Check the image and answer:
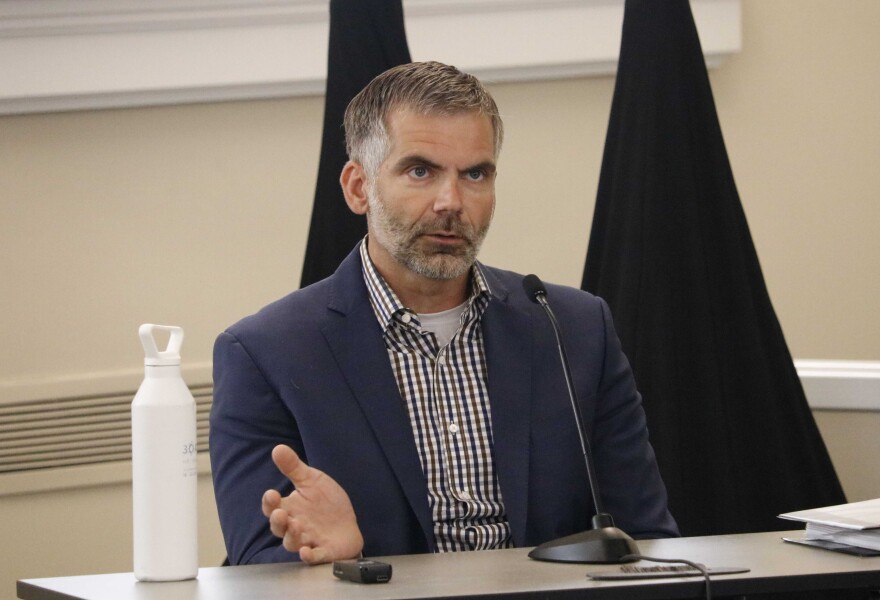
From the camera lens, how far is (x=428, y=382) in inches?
83.8

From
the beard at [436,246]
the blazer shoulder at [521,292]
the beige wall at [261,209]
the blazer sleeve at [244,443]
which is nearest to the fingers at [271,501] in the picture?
the blazer sleeve at [244,443]

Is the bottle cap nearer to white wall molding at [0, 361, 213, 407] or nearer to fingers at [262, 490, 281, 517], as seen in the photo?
fingers at [262, 490, 281, 517]

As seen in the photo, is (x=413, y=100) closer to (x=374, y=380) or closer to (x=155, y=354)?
(x=374, y=380)

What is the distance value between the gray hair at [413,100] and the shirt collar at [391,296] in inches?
6.5

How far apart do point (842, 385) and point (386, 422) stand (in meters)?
1.19

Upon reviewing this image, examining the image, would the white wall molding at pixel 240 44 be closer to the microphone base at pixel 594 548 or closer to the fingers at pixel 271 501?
the fingers at pixel 271 501

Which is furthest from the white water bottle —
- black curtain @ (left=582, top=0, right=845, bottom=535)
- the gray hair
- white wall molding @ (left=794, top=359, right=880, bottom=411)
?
white wall molding @ (left=794, top=359, right=880, bottom=411)

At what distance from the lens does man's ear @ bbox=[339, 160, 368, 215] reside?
2.28 meters

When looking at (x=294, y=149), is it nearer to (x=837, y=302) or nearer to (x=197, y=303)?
(x=197, y=303)

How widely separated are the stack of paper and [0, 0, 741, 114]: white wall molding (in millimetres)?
1863

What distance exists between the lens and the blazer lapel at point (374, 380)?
6.56ft

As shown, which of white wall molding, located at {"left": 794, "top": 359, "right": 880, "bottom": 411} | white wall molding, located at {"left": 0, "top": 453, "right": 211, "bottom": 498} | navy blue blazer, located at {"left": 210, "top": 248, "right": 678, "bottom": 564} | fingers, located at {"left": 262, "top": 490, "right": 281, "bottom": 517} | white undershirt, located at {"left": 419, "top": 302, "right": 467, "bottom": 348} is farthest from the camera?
white wall molding, located at {"left": 0, "top": 453, "right": 211, "bottom": 498}

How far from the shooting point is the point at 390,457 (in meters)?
2.00

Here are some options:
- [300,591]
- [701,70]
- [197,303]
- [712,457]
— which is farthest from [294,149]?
[300,591]
